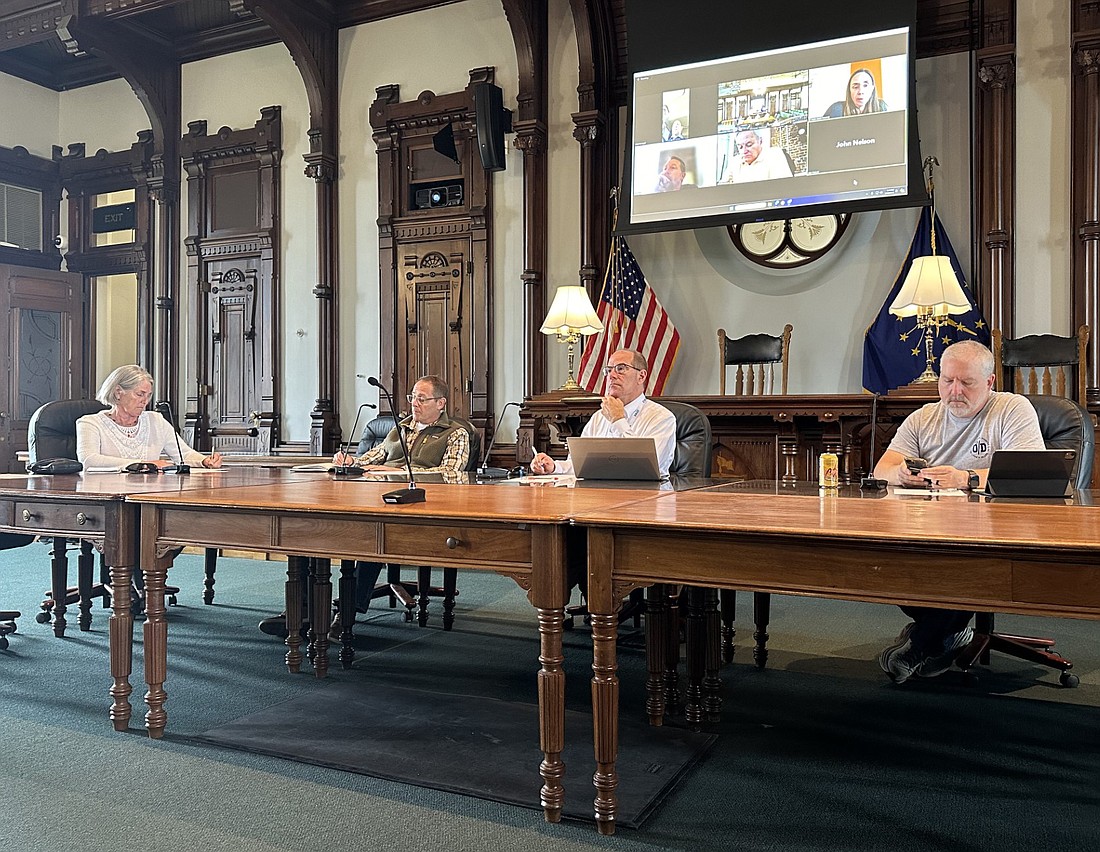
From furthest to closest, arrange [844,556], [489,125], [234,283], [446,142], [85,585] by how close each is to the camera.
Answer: [234,283], [446,142], [489,125], [85,585], [844,556]

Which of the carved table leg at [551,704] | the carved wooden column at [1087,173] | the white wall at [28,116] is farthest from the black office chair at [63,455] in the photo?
the carved wooden column at [1087,173]

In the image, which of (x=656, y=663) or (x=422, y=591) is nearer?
(x=656, y=663)

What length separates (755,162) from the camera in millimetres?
5531

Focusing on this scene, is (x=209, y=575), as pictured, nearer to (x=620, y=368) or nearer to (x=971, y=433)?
(x=620, y=368)

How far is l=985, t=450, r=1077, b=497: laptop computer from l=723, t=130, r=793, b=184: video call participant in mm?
3229

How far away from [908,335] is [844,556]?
12.9ft

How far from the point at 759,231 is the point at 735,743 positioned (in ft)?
13.2

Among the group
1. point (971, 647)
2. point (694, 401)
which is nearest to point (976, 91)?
point (694, 401)

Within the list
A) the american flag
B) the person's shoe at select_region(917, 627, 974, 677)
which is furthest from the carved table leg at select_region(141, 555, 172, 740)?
the american flag

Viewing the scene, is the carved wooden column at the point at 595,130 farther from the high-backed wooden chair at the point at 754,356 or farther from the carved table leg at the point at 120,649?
the carved table leg at the point at 120,649

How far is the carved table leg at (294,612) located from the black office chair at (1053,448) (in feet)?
7.93

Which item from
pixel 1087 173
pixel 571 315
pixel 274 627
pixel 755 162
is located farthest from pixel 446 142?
pixel 1087 173

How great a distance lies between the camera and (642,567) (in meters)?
2.06

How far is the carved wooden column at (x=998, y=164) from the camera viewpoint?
5227 mm
